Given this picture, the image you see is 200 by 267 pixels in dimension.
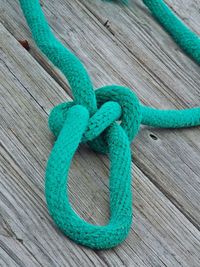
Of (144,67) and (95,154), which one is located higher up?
(144,67)

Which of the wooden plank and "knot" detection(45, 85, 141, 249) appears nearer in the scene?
"knot" detection(45, 85, 141, 249)

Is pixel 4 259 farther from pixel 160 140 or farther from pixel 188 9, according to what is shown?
pixel 188 9

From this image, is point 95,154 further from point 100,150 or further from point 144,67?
point 144,67

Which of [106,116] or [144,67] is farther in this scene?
[144,67]

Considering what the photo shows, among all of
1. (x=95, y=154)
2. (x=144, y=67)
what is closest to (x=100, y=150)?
(x=95, y=154)

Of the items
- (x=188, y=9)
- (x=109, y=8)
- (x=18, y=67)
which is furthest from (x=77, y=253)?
(x=188, y=9)
